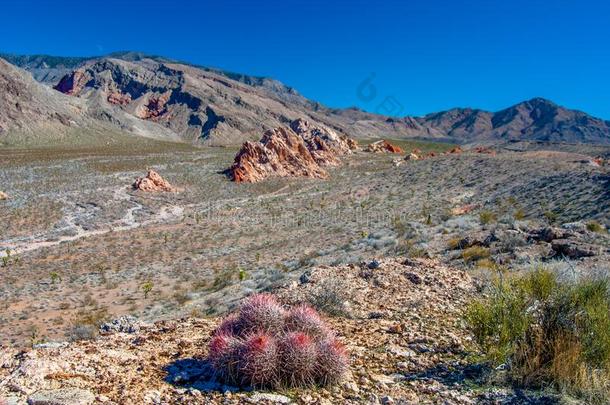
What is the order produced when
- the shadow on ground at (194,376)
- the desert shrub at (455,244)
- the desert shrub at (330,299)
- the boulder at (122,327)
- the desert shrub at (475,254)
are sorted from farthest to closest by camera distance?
the desert shrub at (455,244) < the desert shrub at (475,254) < the desert shrub at (330,299) < the boulder at (122,327) < the shadow on ground at (194,376)

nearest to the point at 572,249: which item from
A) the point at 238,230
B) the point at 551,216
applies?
the point at 551,216

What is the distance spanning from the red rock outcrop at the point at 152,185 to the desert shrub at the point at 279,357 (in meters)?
35.6

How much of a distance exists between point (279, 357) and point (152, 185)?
36742 mm

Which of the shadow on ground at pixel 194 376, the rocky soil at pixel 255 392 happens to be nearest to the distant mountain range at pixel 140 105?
the rocky soil at pixel 255 392

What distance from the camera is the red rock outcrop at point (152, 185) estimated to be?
3849 centimetres

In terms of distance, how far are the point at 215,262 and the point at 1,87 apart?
98149mm

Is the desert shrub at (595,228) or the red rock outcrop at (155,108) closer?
the desert shrub at (595,228)

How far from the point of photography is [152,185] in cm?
3903

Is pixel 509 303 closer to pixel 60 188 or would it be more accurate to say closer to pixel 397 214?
pixel 397 214

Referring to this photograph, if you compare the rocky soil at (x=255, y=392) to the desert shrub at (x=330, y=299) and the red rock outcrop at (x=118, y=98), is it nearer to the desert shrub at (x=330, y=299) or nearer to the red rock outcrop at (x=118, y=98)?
the desert shrub at (x=330, y=299)

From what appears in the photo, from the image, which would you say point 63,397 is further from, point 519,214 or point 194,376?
point 519,214

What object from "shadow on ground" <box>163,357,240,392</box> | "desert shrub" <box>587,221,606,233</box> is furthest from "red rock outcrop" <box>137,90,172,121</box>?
"shadow on ground" <box>163,357,240,392</box>

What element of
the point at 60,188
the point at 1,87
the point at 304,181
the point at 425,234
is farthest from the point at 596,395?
the point at 1,87

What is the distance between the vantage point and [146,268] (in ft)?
60.8
